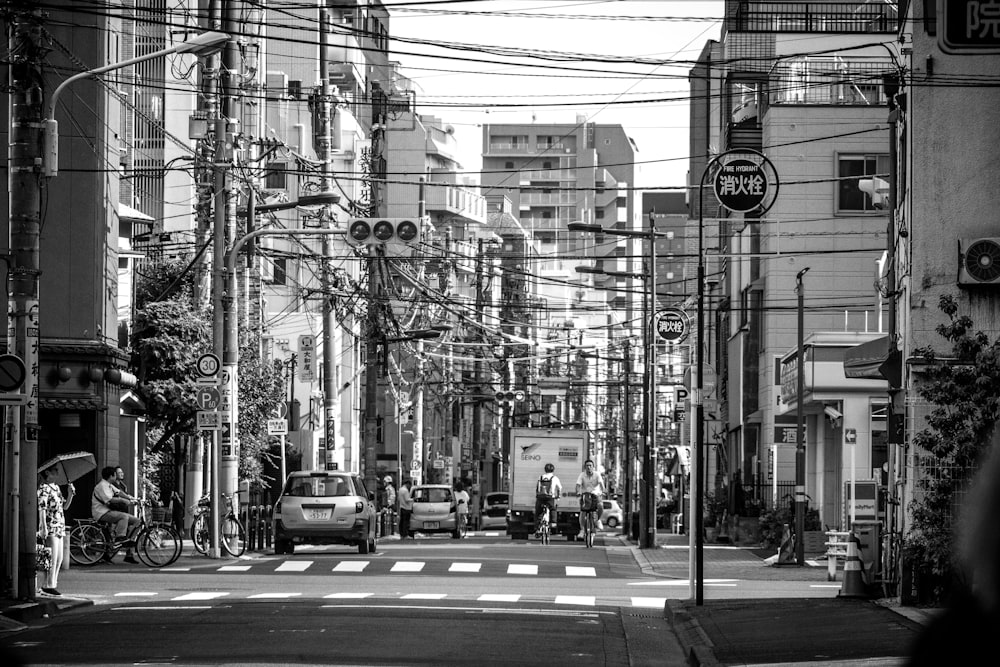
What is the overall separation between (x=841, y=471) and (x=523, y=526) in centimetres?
992

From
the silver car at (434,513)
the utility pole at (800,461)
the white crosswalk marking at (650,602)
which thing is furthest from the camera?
the silver car at (434,513)

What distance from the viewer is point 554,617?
1864 centimetres

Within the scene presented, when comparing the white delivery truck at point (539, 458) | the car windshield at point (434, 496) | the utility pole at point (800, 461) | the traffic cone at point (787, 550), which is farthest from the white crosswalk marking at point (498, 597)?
the car windshield at point (434, 496)

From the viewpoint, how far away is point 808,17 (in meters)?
53.7

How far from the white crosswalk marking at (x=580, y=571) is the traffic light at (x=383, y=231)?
6.59 meters

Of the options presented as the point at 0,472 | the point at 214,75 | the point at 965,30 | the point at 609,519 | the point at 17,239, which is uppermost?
the point at 214,75

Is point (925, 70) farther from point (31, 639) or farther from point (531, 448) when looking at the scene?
point (531, 448)

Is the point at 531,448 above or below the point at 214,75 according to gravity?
below

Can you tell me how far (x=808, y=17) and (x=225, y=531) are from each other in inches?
1207

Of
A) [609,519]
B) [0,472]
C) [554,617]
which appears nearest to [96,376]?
[0,472]

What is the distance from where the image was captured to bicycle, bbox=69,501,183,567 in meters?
27.5

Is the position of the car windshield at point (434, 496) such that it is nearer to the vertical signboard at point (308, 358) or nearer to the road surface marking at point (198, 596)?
the vertical signboard at point (308, 358)

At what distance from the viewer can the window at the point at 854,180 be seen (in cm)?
4944

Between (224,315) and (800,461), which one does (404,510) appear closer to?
(800,461)
